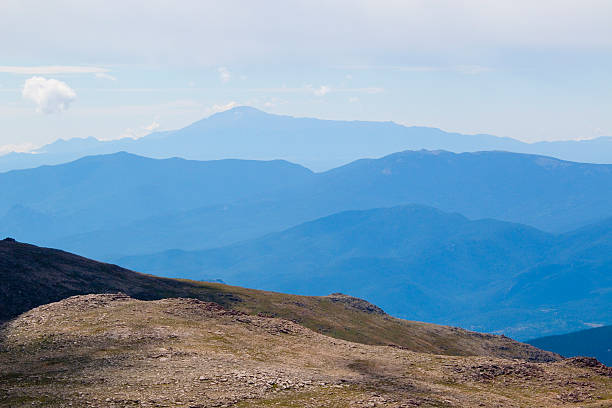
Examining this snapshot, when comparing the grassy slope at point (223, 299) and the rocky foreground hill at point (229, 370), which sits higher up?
the grassy slope at point (223, 299)

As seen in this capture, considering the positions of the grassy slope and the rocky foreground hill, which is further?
the grassy slope

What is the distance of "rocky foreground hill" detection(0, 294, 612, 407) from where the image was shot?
44125 mm

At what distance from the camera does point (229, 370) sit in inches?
1973

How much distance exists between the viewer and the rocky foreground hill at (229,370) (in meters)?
44.1

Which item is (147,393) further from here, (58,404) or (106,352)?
(106,352)

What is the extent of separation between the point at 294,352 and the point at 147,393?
69.9 feet

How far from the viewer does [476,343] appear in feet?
511

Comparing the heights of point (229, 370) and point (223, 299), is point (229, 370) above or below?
below

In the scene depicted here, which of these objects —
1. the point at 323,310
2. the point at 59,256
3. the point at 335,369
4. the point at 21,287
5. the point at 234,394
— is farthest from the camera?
the point at 323,310

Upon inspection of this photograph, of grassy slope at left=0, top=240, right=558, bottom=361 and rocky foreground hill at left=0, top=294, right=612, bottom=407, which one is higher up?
grassy slope at left=0, top=240, right=558, bottom=361

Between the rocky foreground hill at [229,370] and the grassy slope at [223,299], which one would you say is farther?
the grassy slope at [223,299]

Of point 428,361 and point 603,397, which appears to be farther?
point 428,361

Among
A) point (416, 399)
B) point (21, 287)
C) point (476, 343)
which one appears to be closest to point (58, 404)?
point (416, 399)

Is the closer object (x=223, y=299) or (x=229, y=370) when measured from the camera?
(x=229, y=370)
